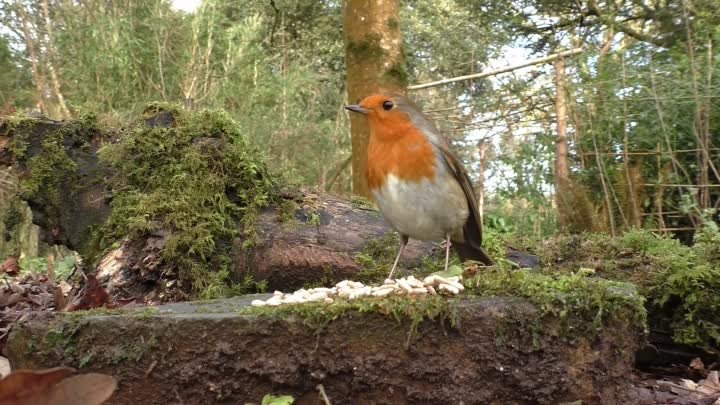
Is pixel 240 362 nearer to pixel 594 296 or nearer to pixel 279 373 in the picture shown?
pixel 279 373

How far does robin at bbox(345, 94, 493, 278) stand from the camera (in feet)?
8.63

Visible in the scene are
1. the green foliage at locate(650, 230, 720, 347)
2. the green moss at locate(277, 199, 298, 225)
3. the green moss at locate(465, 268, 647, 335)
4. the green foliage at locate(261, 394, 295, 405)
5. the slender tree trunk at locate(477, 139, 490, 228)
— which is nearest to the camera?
the green foliage at locate(261, 394, 295, 405)

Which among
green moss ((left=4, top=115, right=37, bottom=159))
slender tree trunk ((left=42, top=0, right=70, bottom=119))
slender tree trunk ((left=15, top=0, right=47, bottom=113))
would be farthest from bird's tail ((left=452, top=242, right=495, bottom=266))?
slender tree trunk ((left=15, top=0, right=47, bottom=113))

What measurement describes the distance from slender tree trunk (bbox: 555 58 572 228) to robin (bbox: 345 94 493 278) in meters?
4.06

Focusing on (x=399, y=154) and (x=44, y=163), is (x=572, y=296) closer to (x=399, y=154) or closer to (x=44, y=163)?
(x=399, y=154)

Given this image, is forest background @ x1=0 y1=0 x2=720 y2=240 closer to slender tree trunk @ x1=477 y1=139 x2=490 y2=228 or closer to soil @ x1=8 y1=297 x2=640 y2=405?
A: slender tree trunk @ x1=477 y1=139 x2=490 y2=228

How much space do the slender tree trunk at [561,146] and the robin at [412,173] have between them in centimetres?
406

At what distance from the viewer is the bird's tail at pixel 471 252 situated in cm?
317

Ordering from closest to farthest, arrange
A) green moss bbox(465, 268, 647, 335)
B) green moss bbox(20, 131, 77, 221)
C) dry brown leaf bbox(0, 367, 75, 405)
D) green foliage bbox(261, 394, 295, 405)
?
dry brown leaf bbox(0, 367, 75, 405) < green foliage bbox(261, 394, 295, 405) < green moss bbox(465, 268, 647, 335) < green moss bbox(20, 131, 77, 221)

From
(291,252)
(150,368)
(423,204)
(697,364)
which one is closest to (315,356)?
(150,368)

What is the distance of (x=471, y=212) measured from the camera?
2924mm

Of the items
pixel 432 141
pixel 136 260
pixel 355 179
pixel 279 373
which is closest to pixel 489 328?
pixel 279 373

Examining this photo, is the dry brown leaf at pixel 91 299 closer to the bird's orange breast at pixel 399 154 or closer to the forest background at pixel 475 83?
the bird's orange breast at pixel 399 154

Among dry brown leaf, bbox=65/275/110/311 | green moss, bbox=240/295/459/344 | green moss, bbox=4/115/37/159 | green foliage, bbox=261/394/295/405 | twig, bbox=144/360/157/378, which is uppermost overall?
green moss, bbox=4/115/37/159
